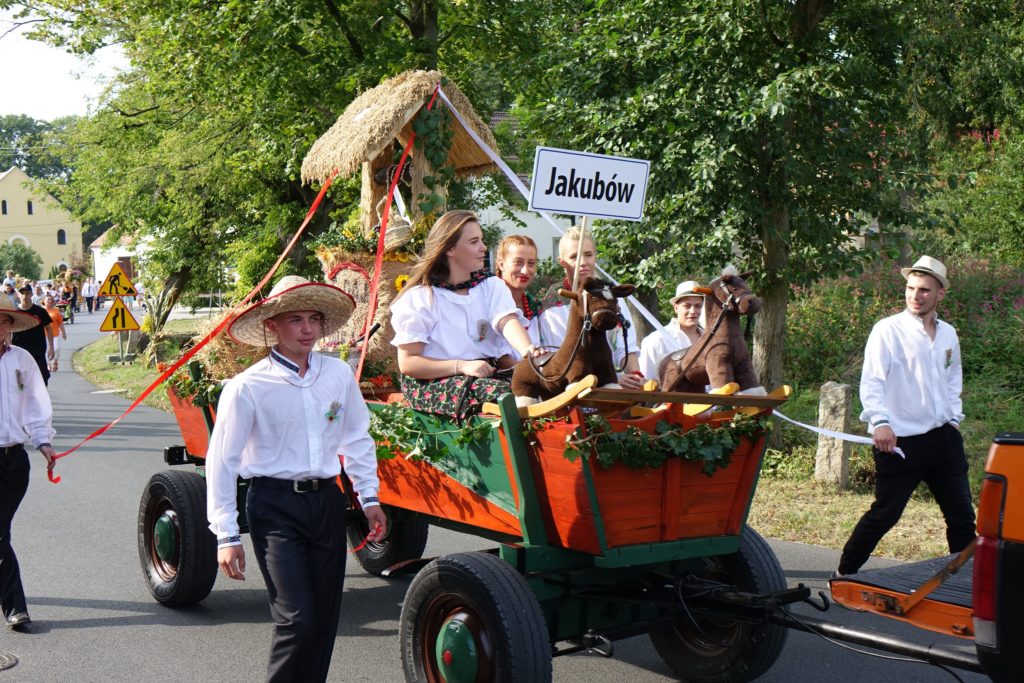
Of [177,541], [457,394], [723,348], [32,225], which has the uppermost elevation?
[32,225]

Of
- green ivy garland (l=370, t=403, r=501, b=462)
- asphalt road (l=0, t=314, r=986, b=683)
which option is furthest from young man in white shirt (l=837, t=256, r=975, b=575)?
green ivy garland (l=370, t=403, r=501, b=462)

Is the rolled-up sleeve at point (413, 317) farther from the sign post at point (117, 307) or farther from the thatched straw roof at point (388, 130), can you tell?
the sign post at point (117, 307)

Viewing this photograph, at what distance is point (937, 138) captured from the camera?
1731cm

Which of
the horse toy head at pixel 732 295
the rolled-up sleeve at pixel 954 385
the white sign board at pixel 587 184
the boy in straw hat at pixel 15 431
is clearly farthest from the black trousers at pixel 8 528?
the rolled-up sleeve at pixel 954 385

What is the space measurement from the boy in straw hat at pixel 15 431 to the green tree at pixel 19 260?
73.8 meters

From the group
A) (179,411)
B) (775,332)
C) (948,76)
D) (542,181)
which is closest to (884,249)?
(775,332)

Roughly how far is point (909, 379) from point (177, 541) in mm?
4312

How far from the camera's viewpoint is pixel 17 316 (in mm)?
5863

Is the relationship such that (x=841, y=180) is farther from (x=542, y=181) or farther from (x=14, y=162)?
(x=14, y=162)

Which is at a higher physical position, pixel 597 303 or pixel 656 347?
pixel 597 303

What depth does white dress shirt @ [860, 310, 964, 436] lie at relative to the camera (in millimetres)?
5855

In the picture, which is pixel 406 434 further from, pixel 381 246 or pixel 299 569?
pixel 381 246

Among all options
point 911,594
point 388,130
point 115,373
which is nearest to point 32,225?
point 115,373

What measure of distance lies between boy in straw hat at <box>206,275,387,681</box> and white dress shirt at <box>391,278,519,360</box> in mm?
899
